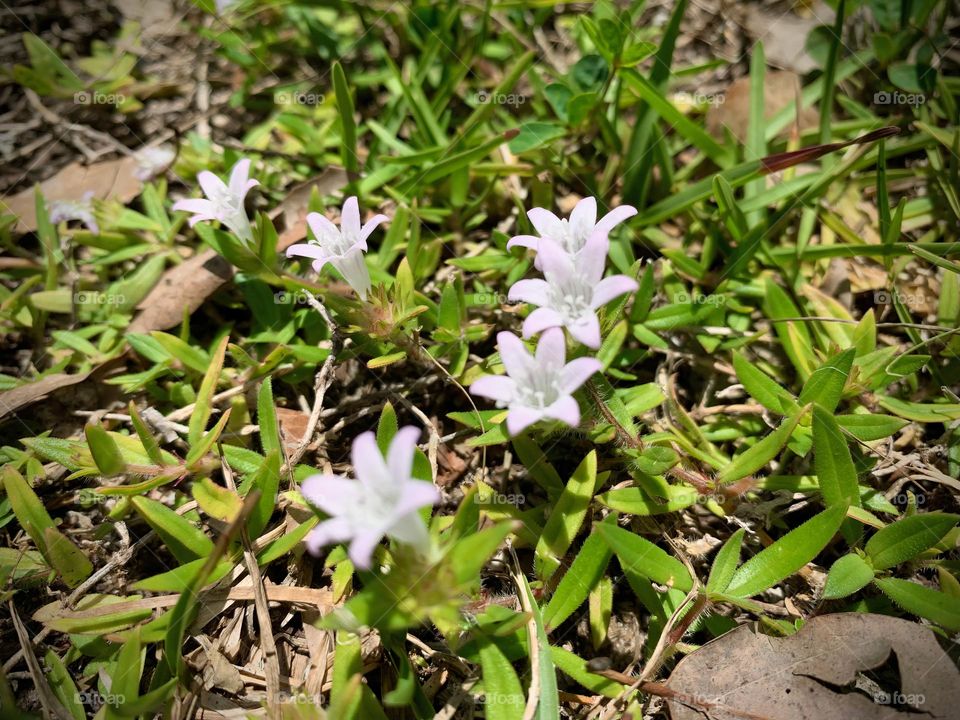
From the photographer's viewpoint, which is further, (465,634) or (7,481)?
(7,481)

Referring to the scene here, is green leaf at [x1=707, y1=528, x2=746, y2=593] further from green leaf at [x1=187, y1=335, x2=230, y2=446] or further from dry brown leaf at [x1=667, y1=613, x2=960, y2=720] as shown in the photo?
green leaf at [x1=187, y1=335, x2=230, y2=446]

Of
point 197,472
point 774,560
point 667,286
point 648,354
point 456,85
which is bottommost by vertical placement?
point 774,560

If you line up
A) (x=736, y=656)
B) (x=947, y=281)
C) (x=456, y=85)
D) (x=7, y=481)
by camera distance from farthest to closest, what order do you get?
1. (x=456, y=85)
2. (x=947, y=281)
3. (x=7, y=481)
4. (x=736, y=656)

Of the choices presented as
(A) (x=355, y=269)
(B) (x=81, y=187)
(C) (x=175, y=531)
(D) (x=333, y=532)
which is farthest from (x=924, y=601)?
(B) (x=81, y=187)

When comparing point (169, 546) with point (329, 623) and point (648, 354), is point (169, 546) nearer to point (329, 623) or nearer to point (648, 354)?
point (329, 623)

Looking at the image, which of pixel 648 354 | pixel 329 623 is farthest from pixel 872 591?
pixel 329 623

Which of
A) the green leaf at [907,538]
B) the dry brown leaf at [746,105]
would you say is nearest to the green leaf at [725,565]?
the green leaf at [907,538]

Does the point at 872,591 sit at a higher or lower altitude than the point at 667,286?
lower
